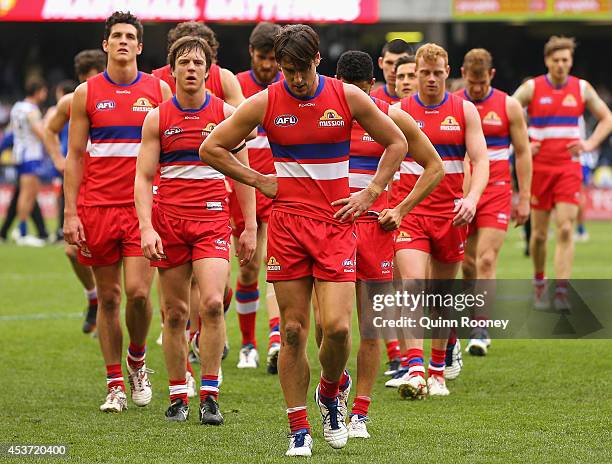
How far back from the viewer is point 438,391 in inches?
357

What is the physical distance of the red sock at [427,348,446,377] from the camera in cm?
916

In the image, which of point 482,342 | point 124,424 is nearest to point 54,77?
point 482,342

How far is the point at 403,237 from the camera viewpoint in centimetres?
917

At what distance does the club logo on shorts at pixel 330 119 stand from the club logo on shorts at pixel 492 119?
4.02 meters

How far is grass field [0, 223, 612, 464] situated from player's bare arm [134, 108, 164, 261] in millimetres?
1147

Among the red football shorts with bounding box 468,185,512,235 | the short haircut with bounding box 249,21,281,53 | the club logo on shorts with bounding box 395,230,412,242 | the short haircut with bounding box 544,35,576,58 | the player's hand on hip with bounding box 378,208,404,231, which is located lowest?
the red football shorts with bounding box 468,185,512,235

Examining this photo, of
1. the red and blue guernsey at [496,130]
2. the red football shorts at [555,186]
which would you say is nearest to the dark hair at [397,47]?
the red and blue guernsey at [496,130]

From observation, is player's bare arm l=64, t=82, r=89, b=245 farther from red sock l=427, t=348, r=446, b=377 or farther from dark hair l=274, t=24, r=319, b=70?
red sock l=427, t=348, r=446, b=377

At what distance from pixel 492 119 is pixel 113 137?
11.6 ft

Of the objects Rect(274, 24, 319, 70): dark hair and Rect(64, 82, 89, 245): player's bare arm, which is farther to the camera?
Rect(64, 82, 89, 245): player's bare arm

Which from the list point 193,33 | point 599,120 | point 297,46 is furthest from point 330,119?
point 599,120

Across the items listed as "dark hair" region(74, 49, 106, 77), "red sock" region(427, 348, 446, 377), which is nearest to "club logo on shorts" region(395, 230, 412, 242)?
"red sock" region(427, 348, 446, 377)

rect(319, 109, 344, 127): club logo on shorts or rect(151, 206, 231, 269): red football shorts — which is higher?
rect(319, 109, 344, 127): club logo on shorts

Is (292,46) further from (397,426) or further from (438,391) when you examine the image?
(438,391)
